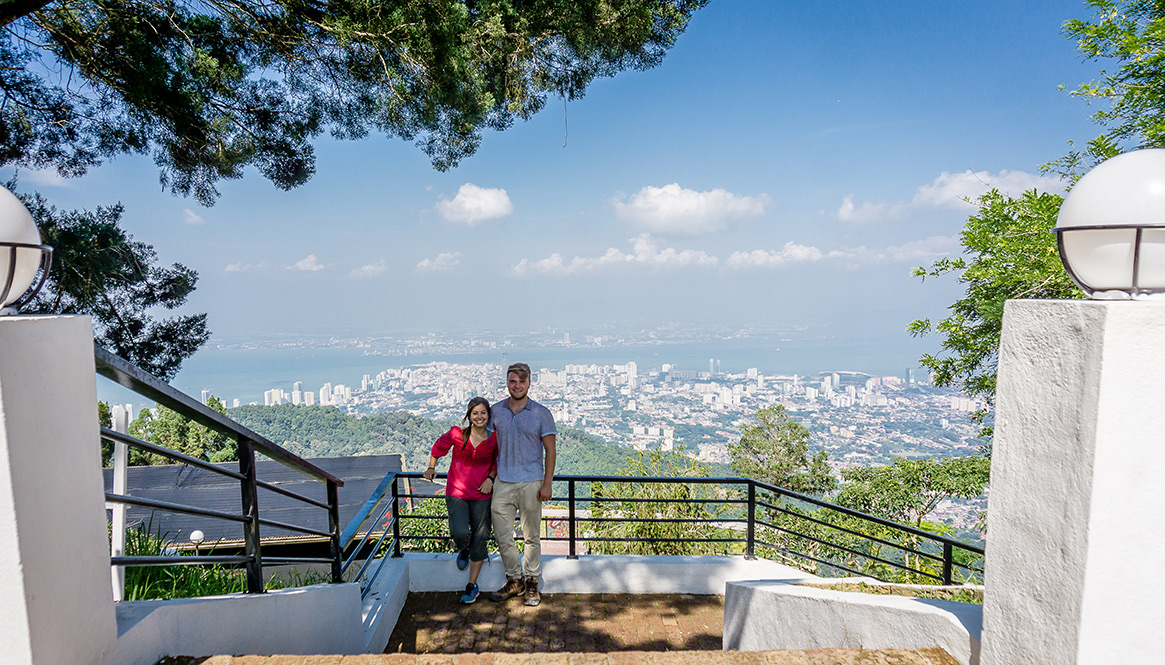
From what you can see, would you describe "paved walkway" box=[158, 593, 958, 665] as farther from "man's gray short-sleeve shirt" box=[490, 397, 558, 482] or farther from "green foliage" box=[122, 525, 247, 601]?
"green foliage" box=[122, 525, 247, 601]

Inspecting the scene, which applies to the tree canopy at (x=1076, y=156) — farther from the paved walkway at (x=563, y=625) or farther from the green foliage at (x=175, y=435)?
the green foliage at (x=175, y=435)

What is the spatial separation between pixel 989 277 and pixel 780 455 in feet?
36.2

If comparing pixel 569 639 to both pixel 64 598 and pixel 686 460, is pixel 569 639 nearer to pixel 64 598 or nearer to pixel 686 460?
pixel 64 598

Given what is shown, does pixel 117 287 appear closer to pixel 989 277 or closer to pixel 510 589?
pixel 510 589

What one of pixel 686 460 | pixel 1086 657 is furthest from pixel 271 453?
pixel 686 460

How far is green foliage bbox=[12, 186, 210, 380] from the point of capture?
5.05 metres

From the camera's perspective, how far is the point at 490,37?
5305mm

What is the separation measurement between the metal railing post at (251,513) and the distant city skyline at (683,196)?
466 centimetres

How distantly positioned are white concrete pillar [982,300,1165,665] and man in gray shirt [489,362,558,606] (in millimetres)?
3012

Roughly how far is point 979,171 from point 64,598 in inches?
485

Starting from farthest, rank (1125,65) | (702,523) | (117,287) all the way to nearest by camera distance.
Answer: (1125,65), (702,523), (117,287)

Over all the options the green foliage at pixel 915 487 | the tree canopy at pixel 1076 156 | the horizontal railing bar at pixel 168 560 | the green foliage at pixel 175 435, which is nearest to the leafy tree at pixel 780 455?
the green foliage at pixel 915 487

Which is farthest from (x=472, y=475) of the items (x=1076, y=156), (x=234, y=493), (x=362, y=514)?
(x=1076, y=156)

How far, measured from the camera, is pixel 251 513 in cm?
239
